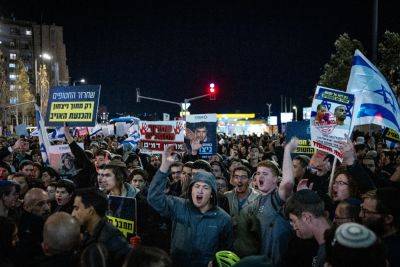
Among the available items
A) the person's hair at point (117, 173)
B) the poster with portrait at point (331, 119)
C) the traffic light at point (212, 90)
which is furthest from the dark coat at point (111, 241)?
the traffic light at point (212, 90)

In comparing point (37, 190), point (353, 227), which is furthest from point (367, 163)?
point (353, 227)

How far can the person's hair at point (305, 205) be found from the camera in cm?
404

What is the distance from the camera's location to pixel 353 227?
8.30ft

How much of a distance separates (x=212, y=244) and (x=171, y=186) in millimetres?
3991

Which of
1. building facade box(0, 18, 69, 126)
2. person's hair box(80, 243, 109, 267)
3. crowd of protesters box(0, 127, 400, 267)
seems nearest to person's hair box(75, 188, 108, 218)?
crowd of protesters box(0, 127, 400, 267)

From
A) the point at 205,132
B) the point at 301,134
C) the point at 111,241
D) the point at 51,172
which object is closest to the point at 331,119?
the point at 111,241

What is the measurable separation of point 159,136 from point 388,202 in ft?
20.0

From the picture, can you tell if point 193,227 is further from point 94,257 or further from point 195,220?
point 94,257

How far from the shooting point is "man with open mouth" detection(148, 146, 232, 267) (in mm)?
4766

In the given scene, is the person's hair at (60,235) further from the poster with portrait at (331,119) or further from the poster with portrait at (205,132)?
the poster with portrait at (205,132)

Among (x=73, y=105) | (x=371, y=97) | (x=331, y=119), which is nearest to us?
(x=331, y=119)

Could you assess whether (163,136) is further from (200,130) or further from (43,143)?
(43,143)

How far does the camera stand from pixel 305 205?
4.04 m

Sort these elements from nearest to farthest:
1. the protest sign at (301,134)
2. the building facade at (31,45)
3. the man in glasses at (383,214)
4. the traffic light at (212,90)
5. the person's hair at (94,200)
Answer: the man in glasses at (383,214) < the person's hair at (94,200) < the protest sign at (301,134) < the traffic light at (212,90) < the building facade at (31,45)
